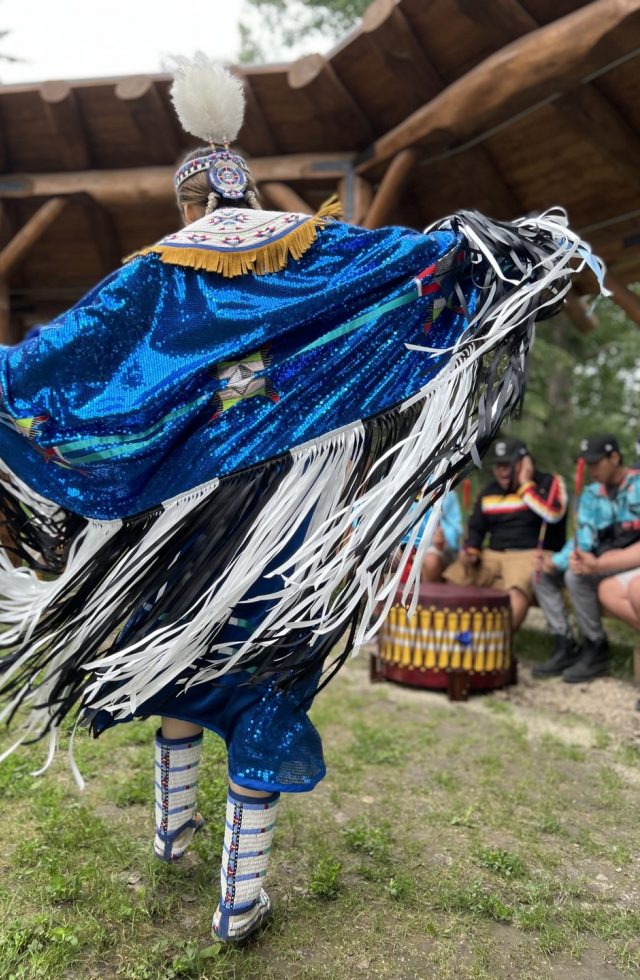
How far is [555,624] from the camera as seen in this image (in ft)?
13.4

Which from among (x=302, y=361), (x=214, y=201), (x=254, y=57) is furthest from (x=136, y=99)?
(x=254, y=57)

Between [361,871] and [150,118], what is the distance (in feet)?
13.1

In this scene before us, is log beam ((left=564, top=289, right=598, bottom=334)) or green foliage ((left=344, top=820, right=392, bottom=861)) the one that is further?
log beam ((left=564, top=289, right=598, bottom=334))

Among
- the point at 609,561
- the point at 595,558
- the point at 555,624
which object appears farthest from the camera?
the point at 555,624

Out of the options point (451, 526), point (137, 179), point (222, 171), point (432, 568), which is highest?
point (137, 179)

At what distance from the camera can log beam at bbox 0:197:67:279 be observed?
4.75m

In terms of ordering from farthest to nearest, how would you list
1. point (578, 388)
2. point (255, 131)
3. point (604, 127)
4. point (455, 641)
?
point (578, 388) → point (255, 131) → point (604, 127) → point (455, 641)

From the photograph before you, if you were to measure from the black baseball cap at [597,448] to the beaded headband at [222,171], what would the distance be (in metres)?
2.72

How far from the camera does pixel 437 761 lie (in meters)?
2.73

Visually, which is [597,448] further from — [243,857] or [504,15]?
[243,857]

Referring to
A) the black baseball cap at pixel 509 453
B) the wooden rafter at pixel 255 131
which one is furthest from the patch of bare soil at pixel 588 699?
the wooden rafter at pixel 255 131

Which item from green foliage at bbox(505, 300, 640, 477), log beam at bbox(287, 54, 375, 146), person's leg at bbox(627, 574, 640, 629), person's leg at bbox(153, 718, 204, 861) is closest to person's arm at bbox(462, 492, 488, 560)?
person's leg at bbox(627, 574, 640, 629)

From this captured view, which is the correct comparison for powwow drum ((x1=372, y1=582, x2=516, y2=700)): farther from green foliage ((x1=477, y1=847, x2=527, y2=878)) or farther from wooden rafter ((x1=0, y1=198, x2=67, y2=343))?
wooden rafter ((x1=0, y1=198, x2=67, y2=343))

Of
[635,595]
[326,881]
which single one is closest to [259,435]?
[326,881]
